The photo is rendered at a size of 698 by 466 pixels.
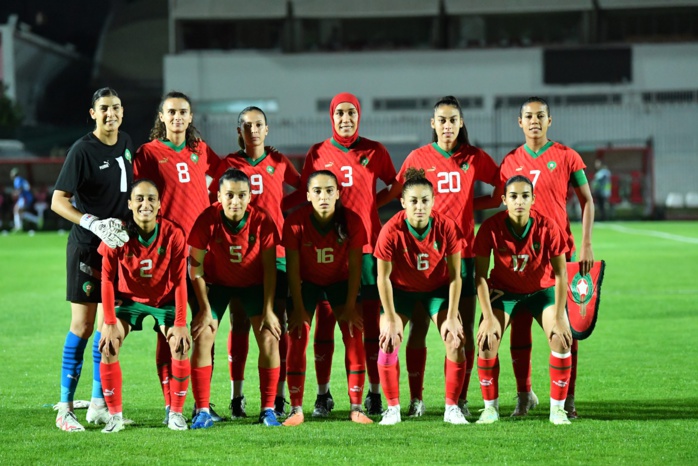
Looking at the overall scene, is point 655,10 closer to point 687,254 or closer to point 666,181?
point 666,181

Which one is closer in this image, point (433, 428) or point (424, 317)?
point (433, 428)

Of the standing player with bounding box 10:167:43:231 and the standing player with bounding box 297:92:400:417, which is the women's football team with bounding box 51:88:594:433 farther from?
the standing player with bounding box 10:167:43:231

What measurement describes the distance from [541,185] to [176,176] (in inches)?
91.8

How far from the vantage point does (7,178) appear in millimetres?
33438

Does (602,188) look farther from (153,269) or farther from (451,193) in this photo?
(153,269)

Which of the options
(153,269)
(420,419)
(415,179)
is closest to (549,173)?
(415,179)

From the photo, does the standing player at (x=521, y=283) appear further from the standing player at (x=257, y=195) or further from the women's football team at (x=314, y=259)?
the standing player at (x=257, y=195)

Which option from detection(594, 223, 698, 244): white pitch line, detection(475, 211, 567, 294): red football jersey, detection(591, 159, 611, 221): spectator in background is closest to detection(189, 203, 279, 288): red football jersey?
detection(475, 211, 567, 294): red football jersey

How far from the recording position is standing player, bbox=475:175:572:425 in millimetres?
6102

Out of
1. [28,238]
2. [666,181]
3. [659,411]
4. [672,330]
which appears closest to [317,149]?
[659,411]

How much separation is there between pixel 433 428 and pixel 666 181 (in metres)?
32.4

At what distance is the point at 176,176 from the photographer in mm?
6605

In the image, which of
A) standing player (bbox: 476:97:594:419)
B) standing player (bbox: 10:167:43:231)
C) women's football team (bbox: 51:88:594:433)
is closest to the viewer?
women's football team (bbox: 51:88:594:433)

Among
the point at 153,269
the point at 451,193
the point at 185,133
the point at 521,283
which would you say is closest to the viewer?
the point at 153,269
